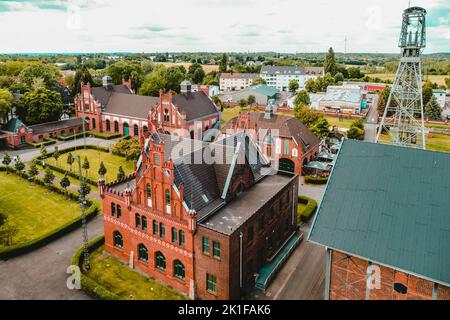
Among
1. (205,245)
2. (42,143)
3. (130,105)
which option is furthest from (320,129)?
(42,143)

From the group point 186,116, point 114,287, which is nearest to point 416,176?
point 114,287

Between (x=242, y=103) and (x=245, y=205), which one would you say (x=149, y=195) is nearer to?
(x=245, y=205)

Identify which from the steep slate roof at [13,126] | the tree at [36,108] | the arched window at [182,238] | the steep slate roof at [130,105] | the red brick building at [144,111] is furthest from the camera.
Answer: the tree at [36,108]

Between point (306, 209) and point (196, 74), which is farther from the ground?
point (196, 74)

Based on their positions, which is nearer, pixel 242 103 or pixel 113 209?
pixel 113 209

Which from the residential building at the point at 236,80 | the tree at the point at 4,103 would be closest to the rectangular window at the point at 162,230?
the tree at the point at 4,103

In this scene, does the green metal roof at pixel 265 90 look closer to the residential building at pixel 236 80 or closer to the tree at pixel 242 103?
the tree at pixel 242 103

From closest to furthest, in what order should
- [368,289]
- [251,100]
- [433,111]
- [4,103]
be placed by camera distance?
[368,289], [4,103], [433,111], [251,100]
